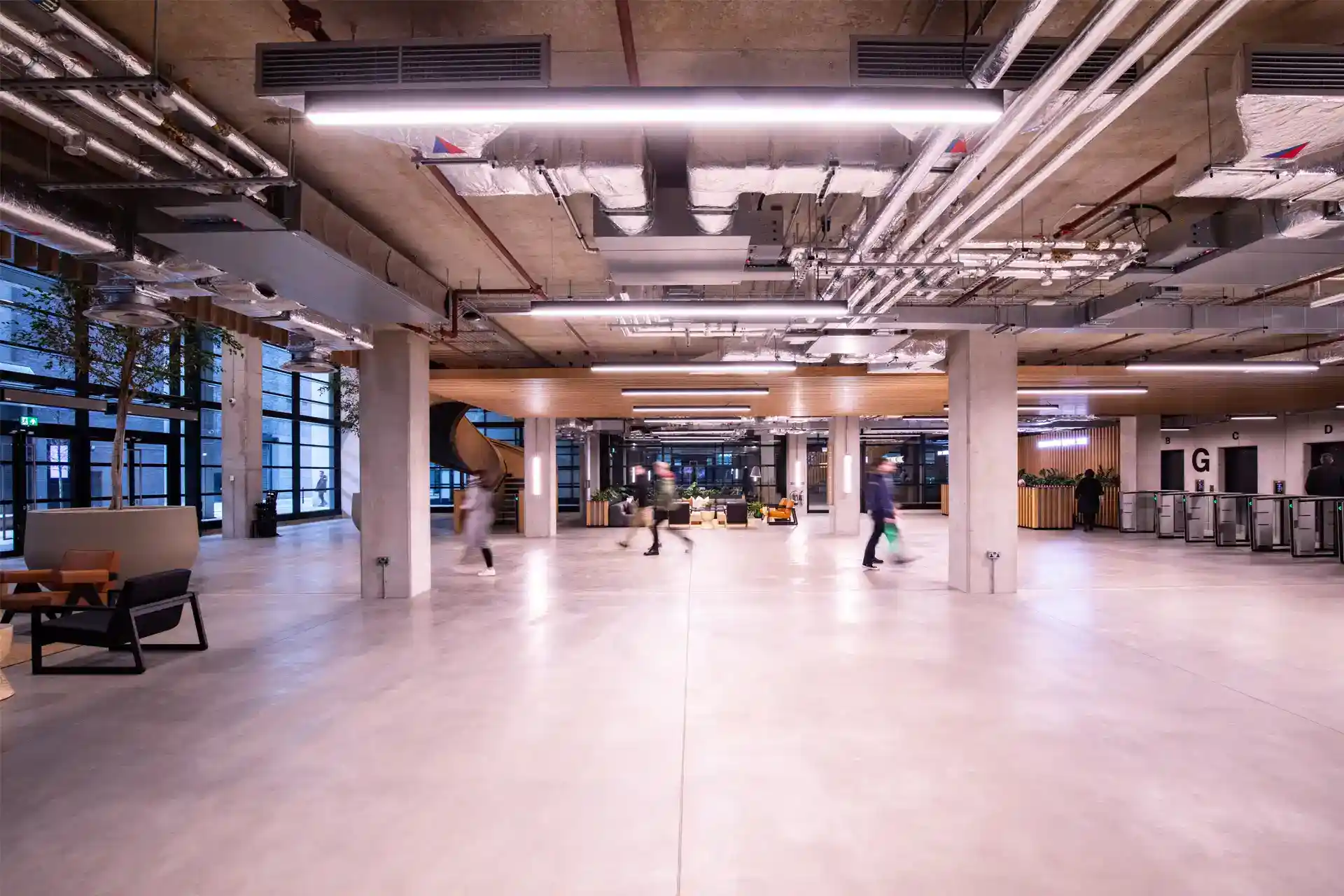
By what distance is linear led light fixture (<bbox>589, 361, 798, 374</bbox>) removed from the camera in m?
8.62

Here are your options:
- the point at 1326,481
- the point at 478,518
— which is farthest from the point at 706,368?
the point at 1326,481

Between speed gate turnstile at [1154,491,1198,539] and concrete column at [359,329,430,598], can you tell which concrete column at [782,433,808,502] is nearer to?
speed gate turnstile at [1154,491,1198,539]

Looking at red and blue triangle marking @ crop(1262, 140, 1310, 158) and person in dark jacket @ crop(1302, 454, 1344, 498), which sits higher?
red and blue triangle marking @ crop(1262, 140, 1310, 158)

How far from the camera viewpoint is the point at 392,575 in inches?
326

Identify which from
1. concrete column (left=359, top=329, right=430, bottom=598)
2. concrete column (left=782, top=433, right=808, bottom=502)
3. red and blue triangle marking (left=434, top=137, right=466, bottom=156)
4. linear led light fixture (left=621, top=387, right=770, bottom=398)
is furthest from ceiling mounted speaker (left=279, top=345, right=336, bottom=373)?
concrete column (left=782, top=433, right=808, bottom=502)

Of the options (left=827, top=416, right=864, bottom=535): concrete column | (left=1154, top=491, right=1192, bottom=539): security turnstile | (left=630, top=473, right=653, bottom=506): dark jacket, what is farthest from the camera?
(left=827, top=416, right=864, bottom=535): concrete column

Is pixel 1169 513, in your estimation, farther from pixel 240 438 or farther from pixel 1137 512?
pixel 240 438

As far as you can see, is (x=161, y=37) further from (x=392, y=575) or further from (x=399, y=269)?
(x=392, y=575)

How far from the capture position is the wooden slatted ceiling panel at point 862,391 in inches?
410

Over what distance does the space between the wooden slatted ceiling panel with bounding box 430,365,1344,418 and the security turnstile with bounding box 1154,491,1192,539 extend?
1.98 m

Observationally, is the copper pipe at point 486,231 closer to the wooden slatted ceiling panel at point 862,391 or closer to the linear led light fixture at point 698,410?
the wooden slatted ceiling panel at point 862,391

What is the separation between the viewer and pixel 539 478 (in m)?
17.1

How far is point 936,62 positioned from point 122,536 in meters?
9.66

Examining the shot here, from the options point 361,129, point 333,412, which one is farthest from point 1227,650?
point 333,412
